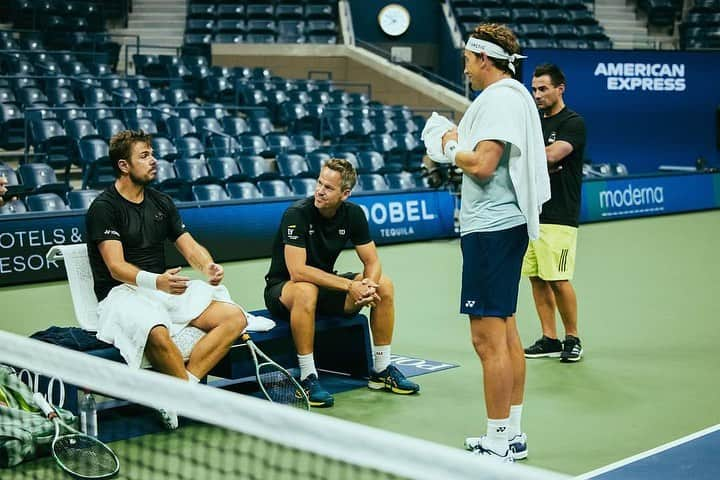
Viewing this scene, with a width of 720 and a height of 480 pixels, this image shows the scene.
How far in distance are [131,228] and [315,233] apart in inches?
45.9

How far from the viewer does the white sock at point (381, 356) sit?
6.66 m

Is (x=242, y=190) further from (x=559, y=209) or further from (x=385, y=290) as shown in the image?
(x=385, y=290)

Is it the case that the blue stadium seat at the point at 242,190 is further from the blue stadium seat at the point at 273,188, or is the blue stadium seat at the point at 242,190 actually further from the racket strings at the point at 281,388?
the racket strings at the point at 281,388

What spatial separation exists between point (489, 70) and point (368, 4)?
22.4 meters

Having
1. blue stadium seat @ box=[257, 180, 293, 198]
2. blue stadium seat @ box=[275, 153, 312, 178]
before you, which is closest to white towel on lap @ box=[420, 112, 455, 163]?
blue stadium seat @ box=[257, 180, 293, 198]

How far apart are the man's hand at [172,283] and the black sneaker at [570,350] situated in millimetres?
2916

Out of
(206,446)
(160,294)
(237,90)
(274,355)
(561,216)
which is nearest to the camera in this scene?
(206,446)

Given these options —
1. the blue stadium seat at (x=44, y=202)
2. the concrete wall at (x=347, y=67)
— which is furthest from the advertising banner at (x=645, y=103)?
the blue stadium seat at (x=44, y=202)

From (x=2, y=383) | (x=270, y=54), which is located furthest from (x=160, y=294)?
(x=270, y=54)

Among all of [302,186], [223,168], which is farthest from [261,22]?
[302,186]

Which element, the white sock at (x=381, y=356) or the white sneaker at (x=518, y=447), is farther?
the white sock at (x=381, y=356)

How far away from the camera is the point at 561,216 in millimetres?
7355

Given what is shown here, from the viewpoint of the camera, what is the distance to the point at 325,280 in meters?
6.48

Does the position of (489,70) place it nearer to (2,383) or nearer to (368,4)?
(2,383)
